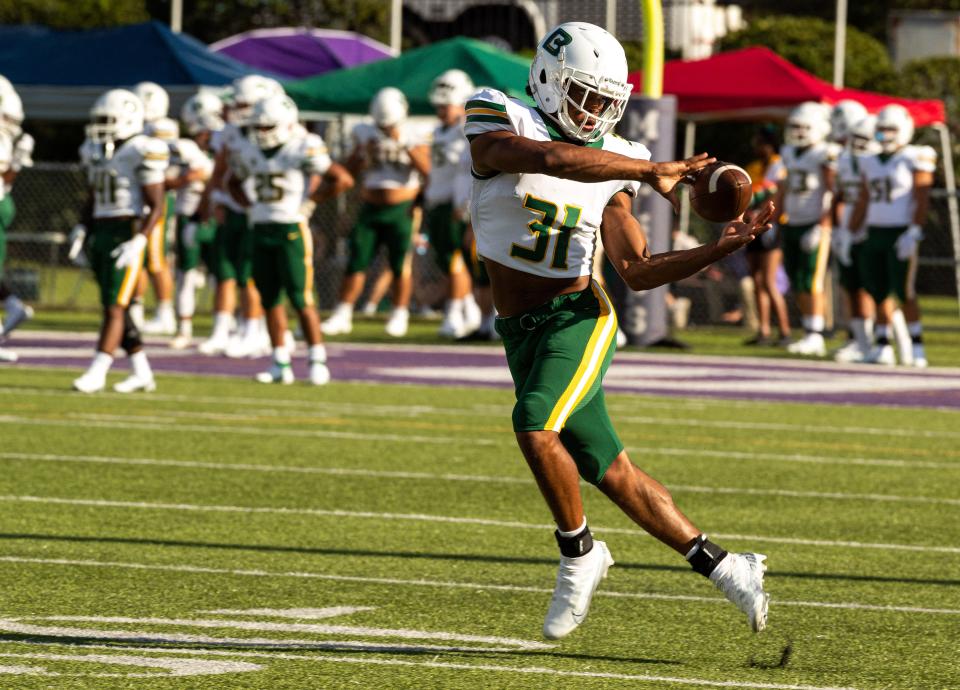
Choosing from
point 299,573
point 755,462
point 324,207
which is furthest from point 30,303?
point 299,573

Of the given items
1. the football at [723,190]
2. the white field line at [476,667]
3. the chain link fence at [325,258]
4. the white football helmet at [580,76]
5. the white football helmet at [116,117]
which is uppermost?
the white football helmet at [580,76]

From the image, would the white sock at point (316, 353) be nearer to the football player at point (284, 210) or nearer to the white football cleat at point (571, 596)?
the football player at point (284, 210)

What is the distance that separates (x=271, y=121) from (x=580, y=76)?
7.95m

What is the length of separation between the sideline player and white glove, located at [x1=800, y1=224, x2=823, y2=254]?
11.5 meters

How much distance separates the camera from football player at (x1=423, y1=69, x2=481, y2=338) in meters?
17.6

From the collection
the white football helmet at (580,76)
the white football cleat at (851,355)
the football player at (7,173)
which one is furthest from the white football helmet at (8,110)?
the white football helmet at (580,76)

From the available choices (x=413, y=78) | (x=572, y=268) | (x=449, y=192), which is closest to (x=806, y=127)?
(x=449, y=192)

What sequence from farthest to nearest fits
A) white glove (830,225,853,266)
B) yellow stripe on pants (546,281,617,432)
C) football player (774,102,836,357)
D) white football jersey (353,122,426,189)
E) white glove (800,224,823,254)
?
white football jersey (353,122,426,189) → football player (774,102,836,357) → white glove (800,224,823,254) → white glove (830,225,853,266) → yellow stripe on pants (546,281,617,432)

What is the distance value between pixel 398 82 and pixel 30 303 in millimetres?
4889

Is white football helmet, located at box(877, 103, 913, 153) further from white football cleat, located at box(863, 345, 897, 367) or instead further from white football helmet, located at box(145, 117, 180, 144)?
white football helmet, located at box(145, 117, 180, 144)

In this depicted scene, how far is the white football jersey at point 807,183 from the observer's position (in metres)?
17.3

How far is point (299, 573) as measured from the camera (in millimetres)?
6637

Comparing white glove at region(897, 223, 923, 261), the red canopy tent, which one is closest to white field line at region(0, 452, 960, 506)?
white glove at region(897, 223, 923, 261)

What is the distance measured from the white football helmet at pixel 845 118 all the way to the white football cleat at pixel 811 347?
5.62 feet
